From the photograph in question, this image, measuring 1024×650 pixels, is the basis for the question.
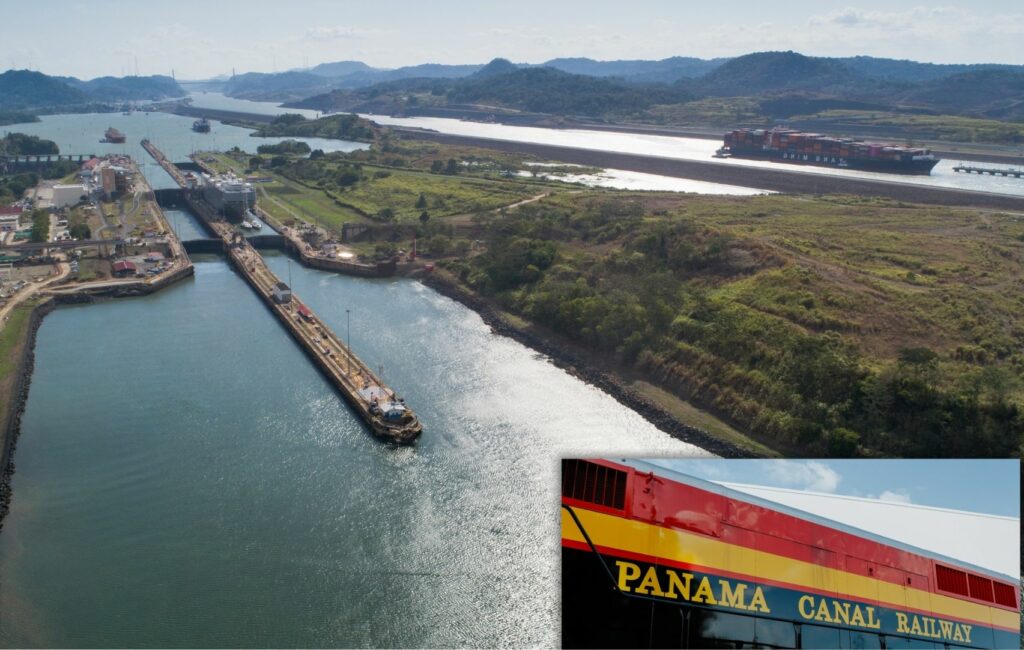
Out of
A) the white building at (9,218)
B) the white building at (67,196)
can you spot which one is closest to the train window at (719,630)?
the white building at (9,218)

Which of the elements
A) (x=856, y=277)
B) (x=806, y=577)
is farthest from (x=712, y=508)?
(x=856, y=277)

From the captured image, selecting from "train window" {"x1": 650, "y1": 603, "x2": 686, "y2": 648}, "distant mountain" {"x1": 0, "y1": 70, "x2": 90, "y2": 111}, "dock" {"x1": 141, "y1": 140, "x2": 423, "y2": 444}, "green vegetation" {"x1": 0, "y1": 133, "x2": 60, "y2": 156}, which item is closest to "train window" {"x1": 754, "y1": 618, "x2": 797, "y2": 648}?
"train window" {"x1": 650, "y1": 603, "x2": 686, "y2": 648}

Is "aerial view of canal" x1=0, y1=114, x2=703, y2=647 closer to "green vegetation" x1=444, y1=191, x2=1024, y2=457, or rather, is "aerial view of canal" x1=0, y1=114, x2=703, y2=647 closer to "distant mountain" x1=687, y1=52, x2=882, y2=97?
"green vegetation" x1=444, y1=191, x2=1024, y2=457

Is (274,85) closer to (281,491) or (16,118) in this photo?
(16,118)

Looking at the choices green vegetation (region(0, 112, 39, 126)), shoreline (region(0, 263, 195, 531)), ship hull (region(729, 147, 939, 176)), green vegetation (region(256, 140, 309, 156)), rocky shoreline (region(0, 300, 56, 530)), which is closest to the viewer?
rocky shoreline (region(0, 300, 56, 530))

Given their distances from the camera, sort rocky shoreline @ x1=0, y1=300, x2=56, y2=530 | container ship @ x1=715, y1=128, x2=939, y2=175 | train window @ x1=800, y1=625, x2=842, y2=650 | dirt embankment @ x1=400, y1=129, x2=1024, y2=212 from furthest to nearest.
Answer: container ship @ x1=715, y1=128, x2=939, y2=175
dirt embankment @ x1=400, y1=129, x2=1024, y2=212
rocky shoreline @ x1=0, y1=300, x2=56, y2=530
train window @ x1=800, y1=625, x2=842, y2=650

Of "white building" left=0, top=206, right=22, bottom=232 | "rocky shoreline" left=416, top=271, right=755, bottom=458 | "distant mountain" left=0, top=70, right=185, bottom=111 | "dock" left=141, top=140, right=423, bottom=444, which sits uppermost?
"distant mountain" left=0, top=70, right=185, bottom=111

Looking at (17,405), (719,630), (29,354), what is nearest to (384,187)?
(29,354)
